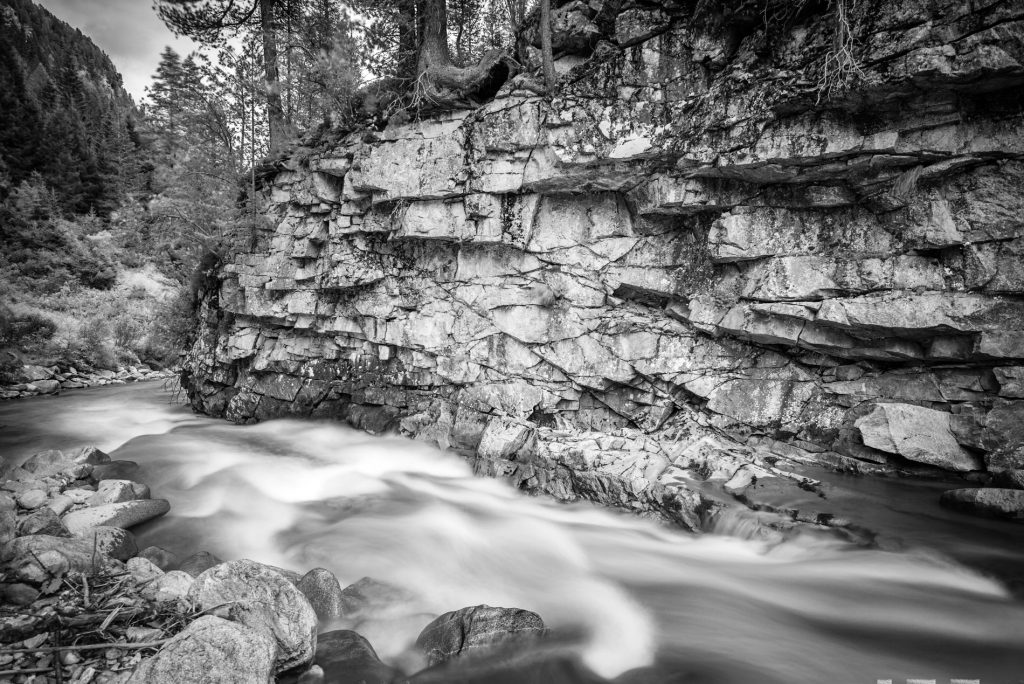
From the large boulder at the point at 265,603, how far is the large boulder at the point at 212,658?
0.30 metres

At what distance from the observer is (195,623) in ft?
11.4

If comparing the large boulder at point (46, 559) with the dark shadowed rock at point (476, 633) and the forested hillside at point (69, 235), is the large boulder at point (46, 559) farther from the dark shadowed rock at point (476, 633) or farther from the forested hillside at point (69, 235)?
the forested hillside at point (69, 235)

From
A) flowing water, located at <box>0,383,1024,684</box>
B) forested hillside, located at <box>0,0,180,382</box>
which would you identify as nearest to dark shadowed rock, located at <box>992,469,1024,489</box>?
flowing water, located at <box>0,383,1024,684</box>

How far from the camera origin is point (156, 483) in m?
8.67

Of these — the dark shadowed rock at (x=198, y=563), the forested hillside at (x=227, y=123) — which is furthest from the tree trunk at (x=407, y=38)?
the dark shadowed rock at (x=198, y=563)

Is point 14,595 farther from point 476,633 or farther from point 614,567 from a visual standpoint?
point 614,567

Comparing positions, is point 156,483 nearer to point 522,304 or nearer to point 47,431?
point 47,431

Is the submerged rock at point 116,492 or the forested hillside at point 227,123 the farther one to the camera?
the forested hillside at point 227,123

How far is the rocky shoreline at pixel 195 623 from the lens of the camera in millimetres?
3352

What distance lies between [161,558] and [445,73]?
10.4 m

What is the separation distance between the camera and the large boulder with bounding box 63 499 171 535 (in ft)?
20.2

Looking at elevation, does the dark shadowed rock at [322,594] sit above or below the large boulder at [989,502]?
below

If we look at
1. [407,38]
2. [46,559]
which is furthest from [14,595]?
[407,38]

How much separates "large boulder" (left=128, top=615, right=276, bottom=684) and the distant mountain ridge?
1327 inches
